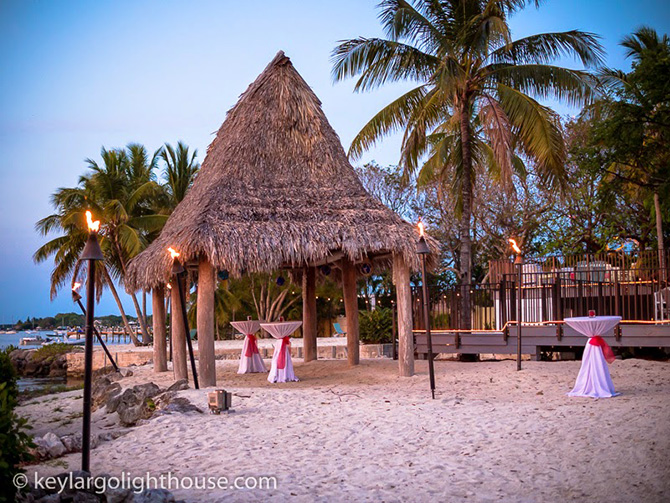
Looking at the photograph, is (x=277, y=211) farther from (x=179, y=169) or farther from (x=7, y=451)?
(x=179, y=169)

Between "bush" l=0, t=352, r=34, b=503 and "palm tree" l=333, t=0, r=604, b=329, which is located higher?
"palm tree" l=333, t=0, r=604, b=329

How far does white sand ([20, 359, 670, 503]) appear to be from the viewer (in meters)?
5.22

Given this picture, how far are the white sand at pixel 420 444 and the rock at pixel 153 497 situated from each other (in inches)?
14.4

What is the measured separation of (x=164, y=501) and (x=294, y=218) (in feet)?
24.2

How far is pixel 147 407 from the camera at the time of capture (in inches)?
348

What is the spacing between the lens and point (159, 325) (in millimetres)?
14516

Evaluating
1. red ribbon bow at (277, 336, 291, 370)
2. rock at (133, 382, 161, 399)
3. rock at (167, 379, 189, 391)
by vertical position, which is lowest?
rock at (167, 379, 189, 391)

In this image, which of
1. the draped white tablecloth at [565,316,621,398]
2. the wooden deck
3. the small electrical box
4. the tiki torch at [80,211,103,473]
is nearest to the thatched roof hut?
the wooden deck

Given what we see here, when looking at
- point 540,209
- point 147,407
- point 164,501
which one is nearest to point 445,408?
point 147,407

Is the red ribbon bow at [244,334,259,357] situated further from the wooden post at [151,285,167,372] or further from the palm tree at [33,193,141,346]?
the palm tree at [33,193,141,346]

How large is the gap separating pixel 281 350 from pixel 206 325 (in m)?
1.58

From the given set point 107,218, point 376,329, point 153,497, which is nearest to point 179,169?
point 107,218

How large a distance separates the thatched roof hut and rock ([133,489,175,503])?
594cm

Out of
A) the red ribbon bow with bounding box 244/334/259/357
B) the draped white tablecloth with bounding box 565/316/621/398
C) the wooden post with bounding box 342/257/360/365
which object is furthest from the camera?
the wooden post with bounding box 342/257/360/365
